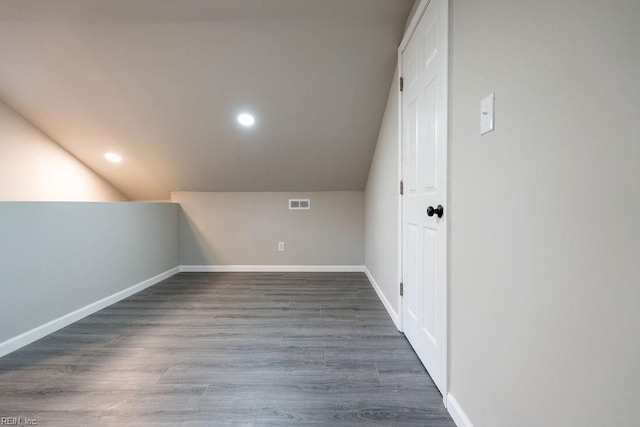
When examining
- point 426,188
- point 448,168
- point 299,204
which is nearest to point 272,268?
point 299,204

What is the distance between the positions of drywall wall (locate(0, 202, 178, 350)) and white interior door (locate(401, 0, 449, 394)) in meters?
2.71

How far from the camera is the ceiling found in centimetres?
202

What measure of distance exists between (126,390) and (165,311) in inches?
45.7

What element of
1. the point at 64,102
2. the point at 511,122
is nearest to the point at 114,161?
the point at 64,102

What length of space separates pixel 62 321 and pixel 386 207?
287 cm

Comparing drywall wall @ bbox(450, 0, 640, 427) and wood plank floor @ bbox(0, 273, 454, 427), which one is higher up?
drywall wall @ bbox(450, 0, 640, 427)

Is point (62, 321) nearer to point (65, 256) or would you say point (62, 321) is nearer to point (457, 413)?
point (65, 256)

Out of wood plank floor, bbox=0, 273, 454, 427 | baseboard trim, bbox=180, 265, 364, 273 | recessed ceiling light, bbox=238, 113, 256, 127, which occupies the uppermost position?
recessed ceiling light, bbox=238, 113, 256, 127

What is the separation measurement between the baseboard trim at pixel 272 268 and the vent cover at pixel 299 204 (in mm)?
868

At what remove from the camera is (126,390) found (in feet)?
4.77

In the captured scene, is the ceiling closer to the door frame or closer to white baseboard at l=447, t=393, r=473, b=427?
the door frame

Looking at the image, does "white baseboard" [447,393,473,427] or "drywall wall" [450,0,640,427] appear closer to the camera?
"drywall wall" [450,0,640,427]

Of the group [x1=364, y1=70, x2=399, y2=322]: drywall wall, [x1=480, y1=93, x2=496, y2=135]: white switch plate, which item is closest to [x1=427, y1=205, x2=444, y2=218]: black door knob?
[x1=480, y1=93, x2=496, y2=135]: white switch plate

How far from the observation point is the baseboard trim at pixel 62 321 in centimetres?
183
